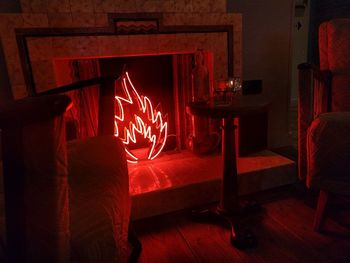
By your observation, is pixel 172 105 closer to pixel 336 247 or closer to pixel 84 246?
pixel 336 247

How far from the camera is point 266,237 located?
4.15 feet

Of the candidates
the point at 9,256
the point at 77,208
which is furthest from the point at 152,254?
the point at 9,256

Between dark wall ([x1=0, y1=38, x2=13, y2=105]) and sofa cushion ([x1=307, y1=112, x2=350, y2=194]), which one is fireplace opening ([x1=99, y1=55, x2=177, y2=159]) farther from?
sofa cushion ([x1=307, y1=112, x2=350, y2=194])

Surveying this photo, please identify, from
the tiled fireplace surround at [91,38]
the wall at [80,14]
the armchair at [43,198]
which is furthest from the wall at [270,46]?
the armchair at [43,198]

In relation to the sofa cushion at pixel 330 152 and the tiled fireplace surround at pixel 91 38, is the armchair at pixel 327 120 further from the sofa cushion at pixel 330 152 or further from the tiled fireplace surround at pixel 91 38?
the tiled fireplace surround at pixel 91 38

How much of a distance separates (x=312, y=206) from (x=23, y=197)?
1499 millimetres

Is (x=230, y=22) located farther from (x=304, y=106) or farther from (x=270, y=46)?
(x=304, y=106)

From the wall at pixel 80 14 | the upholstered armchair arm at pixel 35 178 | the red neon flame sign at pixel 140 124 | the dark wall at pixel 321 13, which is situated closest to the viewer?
the upholstered armchair arm at pixel 35 178

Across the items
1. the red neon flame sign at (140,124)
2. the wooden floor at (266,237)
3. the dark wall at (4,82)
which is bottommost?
the wooden floor at (266,237)

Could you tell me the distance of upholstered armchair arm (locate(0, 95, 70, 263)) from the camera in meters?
Result: 0.39

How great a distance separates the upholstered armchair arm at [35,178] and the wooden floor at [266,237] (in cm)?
82

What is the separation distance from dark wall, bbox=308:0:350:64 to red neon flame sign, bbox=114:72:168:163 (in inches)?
115

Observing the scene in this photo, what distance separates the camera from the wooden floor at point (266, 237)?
115 centimetres

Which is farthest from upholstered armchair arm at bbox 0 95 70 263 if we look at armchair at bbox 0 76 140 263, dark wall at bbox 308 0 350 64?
dark wall at bbox 308 0 350 64
